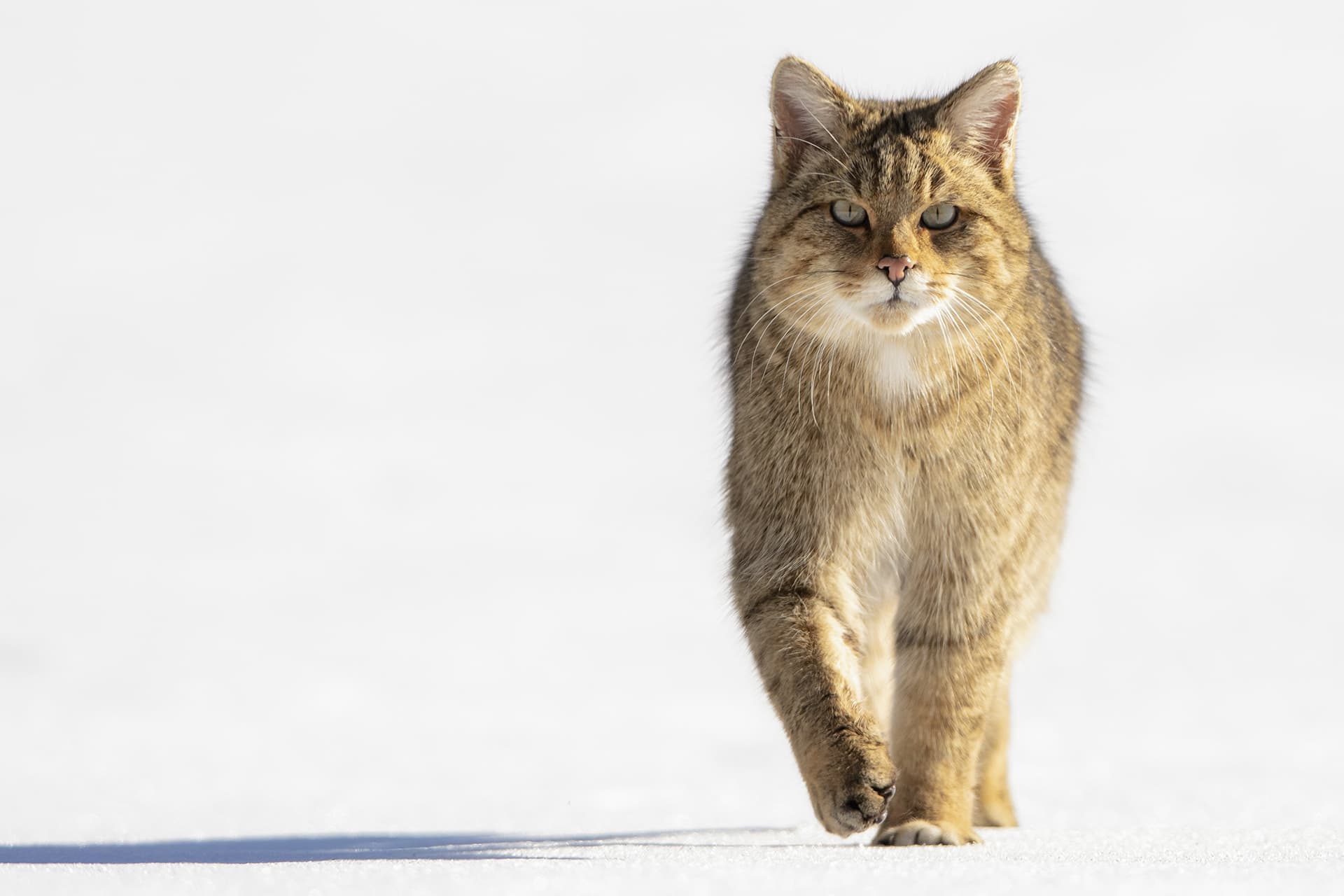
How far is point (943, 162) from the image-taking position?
456 cm

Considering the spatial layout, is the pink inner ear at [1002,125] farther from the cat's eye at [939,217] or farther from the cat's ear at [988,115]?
the cat's eye at [939,217]

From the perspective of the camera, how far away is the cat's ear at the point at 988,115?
4617 mm

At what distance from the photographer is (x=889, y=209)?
14.5ft

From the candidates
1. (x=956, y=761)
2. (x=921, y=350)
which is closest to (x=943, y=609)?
(x=956, y=761)

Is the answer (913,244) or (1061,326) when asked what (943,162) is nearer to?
(913,244)

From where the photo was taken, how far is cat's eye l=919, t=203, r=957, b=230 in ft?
14.6

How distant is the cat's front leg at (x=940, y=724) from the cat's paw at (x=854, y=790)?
0.44 meters

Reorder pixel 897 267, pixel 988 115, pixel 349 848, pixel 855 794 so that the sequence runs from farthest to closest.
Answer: pixel 988 115 → pixel 349 848 → pixel 897 267 → pixel 855 794

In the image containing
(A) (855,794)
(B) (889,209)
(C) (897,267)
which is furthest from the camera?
(B) (889,209)

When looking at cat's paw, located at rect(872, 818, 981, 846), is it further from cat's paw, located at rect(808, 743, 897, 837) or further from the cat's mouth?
Answer: the cat's mouth

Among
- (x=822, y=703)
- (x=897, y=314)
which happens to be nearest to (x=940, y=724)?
(x=822, y=703)

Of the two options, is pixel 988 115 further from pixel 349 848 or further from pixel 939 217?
pixel 349 848

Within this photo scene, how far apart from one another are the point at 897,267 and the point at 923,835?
1458 millimetres

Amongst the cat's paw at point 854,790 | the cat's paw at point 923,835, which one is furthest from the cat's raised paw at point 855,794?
the cat's paw at point 923,835
